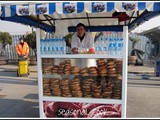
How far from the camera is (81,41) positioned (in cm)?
556

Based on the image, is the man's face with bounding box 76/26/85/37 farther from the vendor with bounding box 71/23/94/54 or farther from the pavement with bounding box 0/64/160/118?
the pavement with bounding box 0/64/160/118

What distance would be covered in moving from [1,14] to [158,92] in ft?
21.5

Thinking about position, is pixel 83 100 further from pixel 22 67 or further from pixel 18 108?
pixel 22 67

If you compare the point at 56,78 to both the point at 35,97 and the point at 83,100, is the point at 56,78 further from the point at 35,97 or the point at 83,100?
the point at 35,97

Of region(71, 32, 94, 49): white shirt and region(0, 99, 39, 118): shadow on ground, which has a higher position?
region(71, 32, 94, 49): white shirt

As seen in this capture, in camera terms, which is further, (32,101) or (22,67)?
(22,67)

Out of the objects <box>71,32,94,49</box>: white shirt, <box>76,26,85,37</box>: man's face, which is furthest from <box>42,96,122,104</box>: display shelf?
<box>76,26,85,37</box>: man's face

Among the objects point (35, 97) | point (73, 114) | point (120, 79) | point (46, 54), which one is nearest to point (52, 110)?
point (73, 114)

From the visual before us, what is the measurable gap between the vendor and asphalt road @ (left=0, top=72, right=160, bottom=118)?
211 centimetres

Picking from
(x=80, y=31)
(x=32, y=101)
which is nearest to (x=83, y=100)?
(x=80, y=31)

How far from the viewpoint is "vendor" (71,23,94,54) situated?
213 inches

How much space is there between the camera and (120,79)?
5172 mm

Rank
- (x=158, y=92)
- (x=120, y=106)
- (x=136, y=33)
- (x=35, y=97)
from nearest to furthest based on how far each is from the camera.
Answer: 1. (x=120, y=106)
2. (x=35, y=97)
3. (x=158, y=92)
4. (x=136, y=33)

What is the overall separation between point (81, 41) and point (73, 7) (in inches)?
48.7
